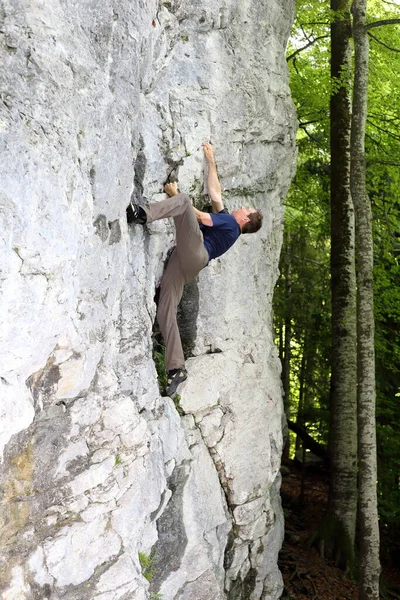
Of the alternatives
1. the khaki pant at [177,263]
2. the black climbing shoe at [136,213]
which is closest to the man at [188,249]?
the khaki pant at [177,263]

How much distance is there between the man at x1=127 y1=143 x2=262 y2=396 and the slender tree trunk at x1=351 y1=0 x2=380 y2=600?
2.52 m

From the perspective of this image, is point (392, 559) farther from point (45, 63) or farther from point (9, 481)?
point (45, 63)

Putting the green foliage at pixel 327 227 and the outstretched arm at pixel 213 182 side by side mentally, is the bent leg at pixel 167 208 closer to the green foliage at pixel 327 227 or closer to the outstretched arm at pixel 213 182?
the outstretched arm at pixel 213 182

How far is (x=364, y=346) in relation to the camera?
29.2ft

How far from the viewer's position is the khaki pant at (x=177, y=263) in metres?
6.26

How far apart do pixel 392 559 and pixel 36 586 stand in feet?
31.5

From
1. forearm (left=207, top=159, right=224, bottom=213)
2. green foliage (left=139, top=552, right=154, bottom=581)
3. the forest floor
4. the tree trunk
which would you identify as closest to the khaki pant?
forearm (left=207, top=159, right=224, bottom=213)

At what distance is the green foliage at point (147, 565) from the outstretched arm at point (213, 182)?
4.09m

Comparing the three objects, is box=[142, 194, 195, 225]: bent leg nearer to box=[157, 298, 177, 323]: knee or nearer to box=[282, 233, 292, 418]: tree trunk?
box=[157, 298, 177, 323]: knee

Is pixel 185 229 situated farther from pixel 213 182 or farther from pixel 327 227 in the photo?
pixel 327 227

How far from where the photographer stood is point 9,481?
4812 mm

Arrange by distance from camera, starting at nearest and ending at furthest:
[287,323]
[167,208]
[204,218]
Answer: [167,208], [204,218], [287,323]

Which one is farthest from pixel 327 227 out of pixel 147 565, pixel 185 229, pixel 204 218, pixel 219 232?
pixel 147 565

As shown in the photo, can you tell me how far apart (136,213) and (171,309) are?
148 cm
